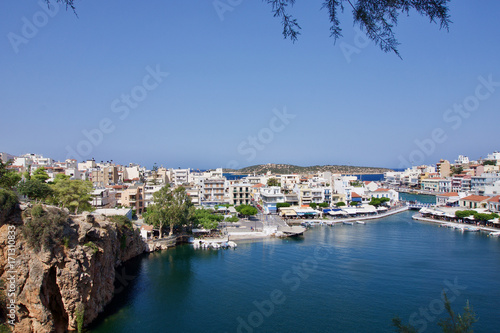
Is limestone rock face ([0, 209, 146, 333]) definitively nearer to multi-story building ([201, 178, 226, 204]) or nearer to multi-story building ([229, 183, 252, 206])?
multi-story building ([229, 183, 252, 206])

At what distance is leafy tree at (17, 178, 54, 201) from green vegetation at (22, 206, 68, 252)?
764cm

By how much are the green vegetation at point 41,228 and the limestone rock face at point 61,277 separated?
0.15m

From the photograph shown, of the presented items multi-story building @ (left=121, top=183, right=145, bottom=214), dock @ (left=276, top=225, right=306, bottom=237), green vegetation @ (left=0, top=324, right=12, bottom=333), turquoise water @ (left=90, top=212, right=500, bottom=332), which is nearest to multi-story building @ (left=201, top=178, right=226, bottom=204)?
multi-story building @ (left=121, top=183, right=145, bottom=214)

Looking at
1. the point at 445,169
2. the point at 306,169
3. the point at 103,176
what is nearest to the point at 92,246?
the point at 103,176

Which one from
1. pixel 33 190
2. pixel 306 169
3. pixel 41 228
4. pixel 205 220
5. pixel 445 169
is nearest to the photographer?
pixel 41 228

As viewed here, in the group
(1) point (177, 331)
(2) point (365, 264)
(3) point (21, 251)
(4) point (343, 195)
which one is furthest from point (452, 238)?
(3) point (21, 251)

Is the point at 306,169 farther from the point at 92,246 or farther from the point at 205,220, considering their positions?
the point at 92,246

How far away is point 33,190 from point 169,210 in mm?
7277

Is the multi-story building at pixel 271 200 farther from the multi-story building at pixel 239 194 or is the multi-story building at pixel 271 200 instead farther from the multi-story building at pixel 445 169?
the multi-story building at pixel 445 169

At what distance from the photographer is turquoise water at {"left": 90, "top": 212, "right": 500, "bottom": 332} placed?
1040 cm

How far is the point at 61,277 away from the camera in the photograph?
9.52 m

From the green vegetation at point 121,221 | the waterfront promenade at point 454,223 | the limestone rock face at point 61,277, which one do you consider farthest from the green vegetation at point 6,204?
the waterfront promenade at point 454,223

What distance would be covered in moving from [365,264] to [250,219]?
14.1 meters

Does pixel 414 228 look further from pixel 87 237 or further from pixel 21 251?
pixel 21 251
